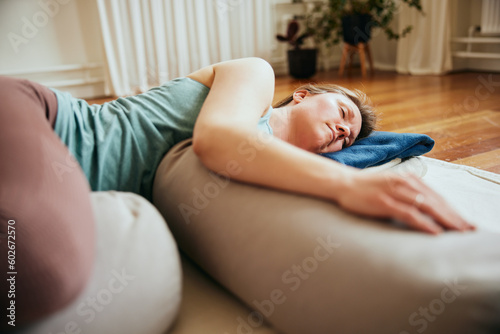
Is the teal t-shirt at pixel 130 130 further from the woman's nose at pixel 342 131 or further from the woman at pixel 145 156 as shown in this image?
the woman's nose at pixel 342 131

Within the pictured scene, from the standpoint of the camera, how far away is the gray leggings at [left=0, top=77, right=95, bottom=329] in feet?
1.76

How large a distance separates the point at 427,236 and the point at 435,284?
7 cm

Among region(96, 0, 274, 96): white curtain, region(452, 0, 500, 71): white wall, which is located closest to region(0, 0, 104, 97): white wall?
region(96, 0, 274, 96): white curtain

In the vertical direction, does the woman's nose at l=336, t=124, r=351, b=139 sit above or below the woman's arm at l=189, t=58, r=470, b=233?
below

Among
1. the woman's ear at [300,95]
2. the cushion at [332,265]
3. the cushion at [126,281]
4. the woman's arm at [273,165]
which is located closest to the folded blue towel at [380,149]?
the woman's ear at [300,95]

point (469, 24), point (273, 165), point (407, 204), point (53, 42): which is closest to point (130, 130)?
point (273, 165)

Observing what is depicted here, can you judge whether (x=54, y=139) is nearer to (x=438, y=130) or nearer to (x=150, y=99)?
(x=150, y=99)

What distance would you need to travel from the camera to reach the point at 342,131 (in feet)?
3.41

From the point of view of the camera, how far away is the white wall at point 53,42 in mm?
2777

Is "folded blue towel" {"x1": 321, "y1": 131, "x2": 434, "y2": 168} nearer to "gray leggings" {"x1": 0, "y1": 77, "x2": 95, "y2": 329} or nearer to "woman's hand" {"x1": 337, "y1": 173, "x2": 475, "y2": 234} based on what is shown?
"woman's hand" {"x1": 337, "y1": 173, "x2": 475, "y2": 234}

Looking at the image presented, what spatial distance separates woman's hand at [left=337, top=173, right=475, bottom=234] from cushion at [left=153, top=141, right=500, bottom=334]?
0.02 meters

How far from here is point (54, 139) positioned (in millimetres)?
690

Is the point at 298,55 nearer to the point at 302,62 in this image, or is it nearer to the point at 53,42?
the point at 302,62

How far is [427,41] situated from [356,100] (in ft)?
9.15
